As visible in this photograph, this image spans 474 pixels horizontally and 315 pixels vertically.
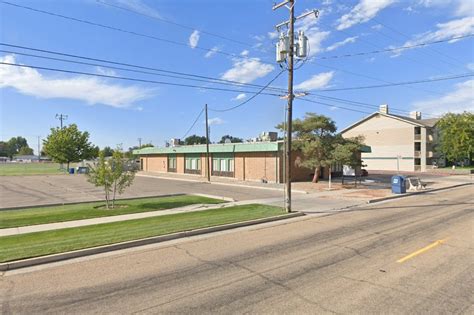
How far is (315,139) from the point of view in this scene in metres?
26.1

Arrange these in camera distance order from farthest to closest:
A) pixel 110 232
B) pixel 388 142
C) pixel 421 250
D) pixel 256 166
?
pixel 388 142, pixel 256 166, pixel 110 232, pixel 421 250

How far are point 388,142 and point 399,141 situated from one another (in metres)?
2.10

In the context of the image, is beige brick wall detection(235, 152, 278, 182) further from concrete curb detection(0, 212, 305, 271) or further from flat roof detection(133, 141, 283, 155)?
concrete curb detection(0, 212, 305, 271)

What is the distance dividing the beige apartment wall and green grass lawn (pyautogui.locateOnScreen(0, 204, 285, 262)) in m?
51.2

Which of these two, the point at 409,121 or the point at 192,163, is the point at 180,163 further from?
the point at 409,121

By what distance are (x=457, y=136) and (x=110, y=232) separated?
60548mm

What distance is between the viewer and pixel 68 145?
5419cm

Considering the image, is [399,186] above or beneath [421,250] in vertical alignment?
above

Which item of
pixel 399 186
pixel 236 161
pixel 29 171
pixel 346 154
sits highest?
pixel 346 154

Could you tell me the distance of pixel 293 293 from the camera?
5.36 metres

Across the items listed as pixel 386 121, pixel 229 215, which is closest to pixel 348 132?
pixel 386 121

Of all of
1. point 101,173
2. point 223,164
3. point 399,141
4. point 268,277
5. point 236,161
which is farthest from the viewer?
point 399,141

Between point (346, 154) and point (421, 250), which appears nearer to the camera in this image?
Answer: point (421, 250)

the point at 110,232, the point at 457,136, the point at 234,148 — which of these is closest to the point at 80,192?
the point at 110,232
